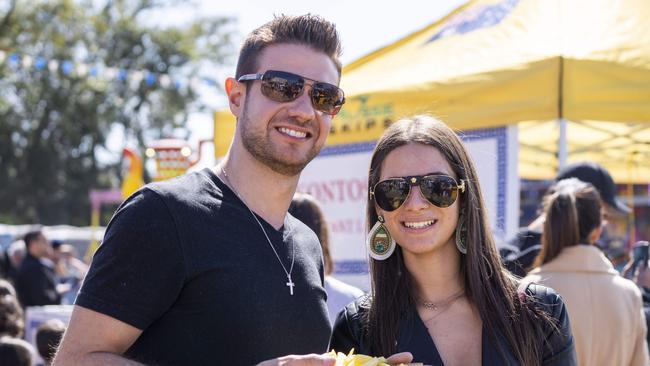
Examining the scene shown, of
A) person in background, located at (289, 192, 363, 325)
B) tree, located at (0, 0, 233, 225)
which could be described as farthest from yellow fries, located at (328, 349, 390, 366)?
tree, located at (0, 0, 233, 225)

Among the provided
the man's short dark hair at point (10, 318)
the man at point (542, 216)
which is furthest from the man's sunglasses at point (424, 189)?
the man's short dark hair at point (10, 318)

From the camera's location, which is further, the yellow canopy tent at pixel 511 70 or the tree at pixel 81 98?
the tree at pixel 81 98

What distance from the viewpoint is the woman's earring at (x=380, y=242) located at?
92.5 inches

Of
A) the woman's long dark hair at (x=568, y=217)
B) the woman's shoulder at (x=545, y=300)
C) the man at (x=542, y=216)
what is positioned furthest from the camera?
the man at (x=542, y=216)

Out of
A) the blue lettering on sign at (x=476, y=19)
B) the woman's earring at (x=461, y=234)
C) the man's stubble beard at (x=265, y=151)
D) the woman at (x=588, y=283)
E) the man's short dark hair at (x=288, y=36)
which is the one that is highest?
the blue lettering on sign at (x=476, y=19)

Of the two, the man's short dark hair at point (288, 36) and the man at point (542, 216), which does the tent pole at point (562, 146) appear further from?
the man's short dark hair at point (288, 36)

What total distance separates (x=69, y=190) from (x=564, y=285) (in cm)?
3430

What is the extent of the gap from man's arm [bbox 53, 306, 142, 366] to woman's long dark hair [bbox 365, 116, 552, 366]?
72 centimetres

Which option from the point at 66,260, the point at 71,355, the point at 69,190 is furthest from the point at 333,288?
the point at 69,190

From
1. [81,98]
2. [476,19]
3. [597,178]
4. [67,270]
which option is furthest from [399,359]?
[81,98]

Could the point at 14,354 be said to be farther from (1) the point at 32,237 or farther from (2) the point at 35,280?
(1) the point at 32,237

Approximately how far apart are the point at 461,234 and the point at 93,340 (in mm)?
1111

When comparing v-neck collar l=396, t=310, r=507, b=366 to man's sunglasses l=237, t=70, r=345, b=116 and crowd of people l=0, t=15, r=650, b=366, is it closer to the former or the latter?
crowd of people l=0, t=15, r=650, b=366

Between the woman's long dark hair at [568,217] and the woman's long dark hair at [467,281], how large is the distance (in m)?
1.52
